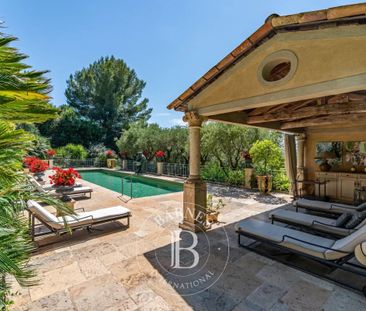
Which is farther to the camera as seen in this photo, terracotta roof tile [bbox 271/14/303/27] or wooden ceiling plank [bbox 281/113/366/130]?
wooden ceiling plank [bbox 281/113/366/130]

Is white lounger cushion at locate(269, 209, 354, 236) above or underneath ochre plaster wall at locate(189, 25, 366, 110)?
underneath

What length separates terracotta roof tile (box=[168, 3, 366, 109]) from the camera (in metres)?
2.86

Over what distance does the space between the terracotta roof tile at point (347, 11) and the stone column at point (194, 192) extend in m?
3.06

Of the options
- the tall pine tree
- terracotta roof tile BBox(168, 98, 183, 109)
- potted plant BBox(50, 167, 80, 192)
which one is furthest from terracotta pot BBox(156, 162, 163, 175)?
the tall pine tree

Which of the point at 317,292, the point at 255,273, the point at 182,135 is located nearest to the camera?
the point at 317,292

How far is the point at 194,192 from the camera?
5.25m

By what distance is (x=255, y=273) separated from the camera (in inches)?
137

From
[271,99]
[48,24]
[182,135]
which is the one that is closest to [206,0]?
[271,99]

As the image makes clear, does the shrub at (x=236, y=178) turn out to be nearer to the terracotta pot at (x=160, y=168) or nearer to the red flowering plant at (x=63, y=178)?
the terracotta pot at (x=160, y=168)

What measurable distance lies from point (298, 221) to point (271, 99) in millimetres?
2862

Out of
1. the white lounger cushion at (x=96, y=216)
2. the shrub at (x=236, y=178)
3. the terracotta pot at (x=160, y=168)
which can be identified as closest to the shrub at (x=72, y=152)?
the terracotta pot at (x=160, y=168)

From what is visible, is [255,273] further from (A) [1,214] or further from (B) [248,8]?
(B) [248,8]

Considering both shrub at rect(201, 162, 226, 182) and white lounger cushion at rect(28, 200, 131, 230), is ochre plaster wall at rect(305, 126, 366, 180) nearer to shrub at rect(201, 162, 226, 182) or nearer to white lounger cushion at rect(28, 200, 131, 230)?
shrub at rect(201, 162, 226, 182)

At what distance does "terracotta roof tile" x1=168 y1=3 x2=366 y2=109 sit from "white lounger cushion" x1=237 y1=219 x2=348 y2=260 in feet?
10.6
